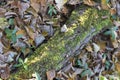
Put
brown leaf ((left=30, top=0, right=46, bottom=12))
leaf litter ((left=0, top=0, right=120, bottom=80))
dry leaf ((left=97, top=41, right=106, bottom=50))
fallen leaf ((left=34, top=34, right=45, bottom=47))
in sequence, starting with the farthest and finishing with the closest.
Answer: dry leaf ((left=97, top=41, right=106, bottom=50))
brown leaf ((left=30, top=0, right=46, bottom=12))
fallen leaf ((left=34, top=34, right=45, bottom=47))
leaf litter ((left=0, top=0, right=120, bottom=80))

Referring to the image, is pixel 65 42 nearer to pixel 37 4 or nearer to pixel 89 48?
pixel 89 48

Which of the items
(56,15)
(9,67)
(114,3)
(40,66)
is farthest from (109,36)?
(9,67)

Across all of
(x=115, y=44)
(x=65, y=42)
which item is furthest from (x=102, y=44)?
(x=65, y=42)

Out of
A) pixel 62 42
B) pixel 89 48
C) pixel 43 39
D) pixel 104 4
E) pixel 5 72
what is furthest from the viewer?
pixel 104 4

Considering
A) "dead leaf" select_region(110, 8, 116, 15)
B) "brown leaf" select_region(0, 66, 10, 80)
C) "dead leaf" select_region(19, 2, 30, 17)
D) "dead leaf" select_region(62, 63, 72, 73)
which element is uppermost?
"dead leaf" select_region(19, 2, 30, 17)

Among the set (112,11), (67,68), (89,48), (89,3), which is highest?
(89,3)

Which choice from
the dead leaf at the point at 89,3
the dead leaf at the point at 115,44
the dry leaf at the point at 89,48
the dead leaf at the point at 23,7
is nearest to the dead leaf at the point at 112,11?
the dead leaf at the point at 89,3

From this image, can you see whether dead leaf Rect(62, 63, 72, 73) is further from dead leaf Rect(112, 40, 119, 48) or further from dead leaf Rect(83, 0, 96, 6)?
dead leaf Rect(83, 0, 96, 6)

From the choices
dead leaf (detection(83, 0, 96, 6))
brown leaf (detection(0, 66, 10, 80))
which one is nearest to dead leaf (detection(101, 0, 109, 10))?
dead leaf (detection(83, 0, 96, 6))
